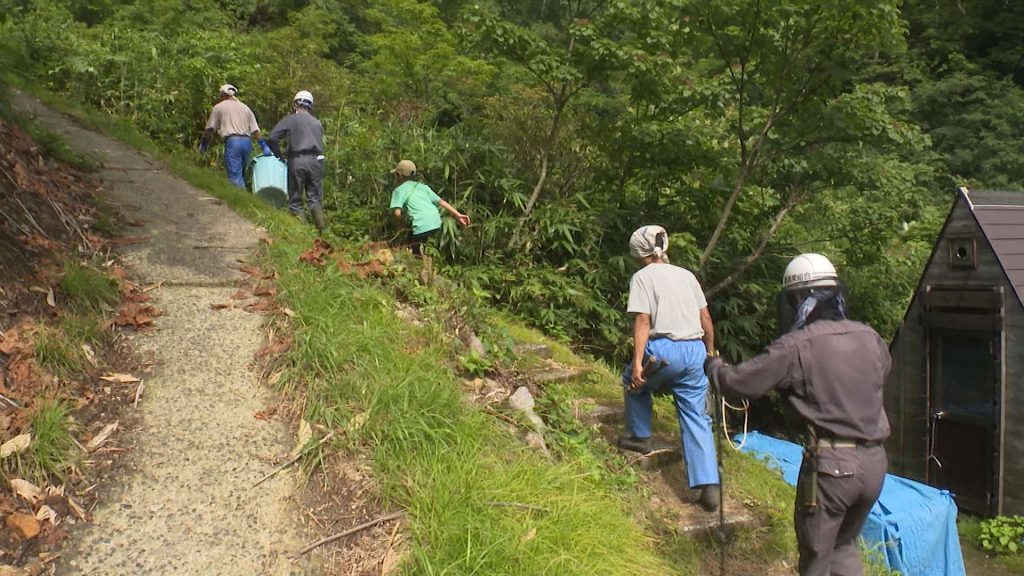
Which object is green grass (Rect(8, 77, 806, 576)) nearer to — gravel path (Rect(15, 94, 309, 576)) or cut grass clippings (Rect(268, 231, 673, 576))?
cut grass clippings (Rect(268, 231, 673, 576))

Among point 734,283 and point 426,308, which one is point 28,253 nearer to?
point 426,308

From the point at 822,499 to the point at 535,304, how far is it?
5416 mm

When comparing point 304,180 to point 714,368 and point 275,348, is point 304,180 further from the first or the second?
point 714,368

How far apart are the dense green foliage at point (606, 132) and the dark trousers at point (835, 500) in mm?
3915

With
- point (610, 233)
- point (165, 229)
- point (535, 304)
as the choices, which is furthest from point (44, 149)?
point (610, 233)

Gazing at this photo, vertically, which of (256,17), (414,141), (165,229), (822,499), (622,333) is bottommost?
(622,333)

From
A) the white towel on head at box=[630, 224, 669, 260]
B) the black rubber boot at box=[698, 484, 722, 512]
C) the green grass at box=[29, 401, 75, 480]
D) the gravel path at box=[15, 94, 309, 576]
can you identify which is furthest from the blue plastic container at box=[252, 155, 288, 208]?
the black rubber boot at box=[698, 484, 722, 512]

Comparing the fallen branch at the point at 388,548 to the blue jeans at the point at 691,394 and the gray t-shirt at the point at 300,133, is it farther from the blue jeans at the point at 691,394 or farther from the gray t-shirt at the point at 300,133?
the gray t-shirt at the point at 300,133

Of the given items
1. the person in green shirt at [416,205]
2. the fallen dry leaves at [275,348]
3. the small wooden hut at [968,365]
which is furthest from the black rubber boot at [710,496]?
the small wooden hut at [968,365]

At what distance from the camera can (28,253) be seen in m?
4.85

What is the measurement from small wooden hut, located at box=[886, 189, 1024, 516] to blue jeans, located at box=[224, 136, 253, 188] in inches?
361

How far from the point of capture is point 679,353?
15.2ft

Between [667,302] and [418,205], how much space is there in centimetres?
371

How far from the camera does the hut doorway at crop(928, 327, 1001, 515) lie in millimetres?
9609
